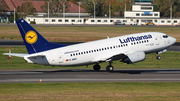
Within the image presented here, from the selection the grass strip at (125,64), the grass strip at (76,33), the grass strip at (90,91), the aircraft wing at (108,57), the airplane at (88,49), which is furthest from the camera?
the grass strip at (76,33)

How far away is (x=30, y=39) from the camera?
37156mm

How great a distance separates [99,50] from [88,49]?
1.50 m

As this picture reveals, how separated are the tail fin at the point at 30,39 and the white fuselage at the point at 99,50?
648 millimetres

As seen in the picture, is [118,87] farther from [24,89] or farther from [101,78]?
[24,89]

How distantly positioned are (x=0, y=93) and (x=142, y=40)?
22.2m

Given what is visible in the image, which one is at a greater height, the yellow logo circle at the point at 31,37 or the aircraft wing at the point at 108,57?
Answer: the yellow logo circle at the point at 31,37

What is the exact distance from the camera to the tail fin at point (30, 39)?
3669cm

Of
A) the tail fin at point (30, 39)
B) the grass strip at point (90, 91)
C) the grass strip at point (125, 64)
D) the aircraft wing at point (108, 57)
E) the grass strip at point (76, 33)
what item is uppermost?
the tail fin at point (30, 39)

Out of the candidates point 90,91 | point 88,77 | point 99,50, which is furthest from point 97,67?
point 90,91

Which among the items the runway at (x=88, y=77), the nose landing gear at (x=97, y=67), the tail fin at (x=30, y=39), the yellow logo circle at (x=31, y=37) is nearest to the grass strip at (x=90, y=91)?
the runway at (x=88, y=77)

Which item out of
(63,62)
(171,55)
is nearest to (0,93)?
(63,62)

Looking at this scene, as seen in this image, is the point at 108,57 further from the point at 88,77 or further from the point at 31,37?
the point at 31,37

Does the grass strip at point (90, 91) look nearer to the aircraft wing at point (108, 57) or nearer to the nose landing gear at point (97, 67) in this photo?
the aircraft wing at point (108, 57)

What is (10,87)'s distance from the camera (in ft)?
96.8
